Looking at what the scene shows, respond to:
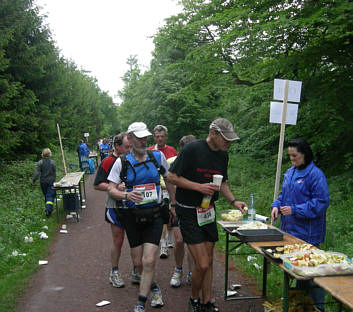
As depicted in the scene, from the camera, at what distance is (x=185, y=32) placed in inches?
609

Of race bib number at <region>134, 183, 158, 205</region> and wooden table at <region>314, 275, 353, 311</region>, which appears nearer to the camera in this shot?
wooden table at <region>314, 275, 353, 311</region>

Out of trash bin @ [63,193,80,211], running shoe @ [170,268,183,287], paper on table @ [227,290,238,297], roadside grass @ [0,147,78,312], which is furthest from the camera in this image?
trash bin @ [63,193,80,211]

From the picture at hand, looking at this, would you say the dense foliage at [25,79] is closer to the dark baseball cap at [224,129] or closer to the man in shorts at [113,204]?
the man in shorts at [113,204]

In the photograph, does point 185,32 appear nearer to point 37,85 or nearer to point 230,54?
point 230,54

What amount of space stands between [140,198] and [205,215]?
2.53 feet

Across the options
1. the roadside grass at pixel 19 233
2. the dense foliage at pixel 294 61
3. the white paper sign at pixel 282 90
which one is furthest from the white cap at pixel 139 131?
the dense foliage at pixel 294 61

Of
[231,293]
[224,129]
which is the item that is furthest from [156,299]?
[224,129]

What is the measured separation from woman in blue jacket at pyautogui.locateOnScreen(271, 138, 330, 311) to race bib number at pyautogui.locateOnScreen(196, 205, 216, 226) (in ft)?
2.53

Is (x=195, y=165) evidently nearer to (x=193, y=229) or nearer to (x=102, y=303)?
(x=193, y=229)

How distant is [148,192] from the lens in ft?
13.6

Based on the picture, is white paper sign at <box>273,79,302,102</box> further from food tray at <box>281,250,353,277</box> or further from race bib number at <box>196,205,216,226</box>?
food tray at <box>281,250,353,277</box>

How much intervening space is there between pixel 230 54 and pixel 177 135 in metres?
13.6

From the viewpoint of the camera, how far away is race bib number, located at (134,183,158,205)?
4.11m


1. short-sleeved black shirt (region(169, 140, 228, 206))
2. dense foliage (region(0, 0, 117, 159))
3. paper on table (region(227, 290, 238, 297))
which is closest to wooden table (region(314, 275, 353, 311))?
short-sleeved black shirt (region(169, 140, 228, 206))
